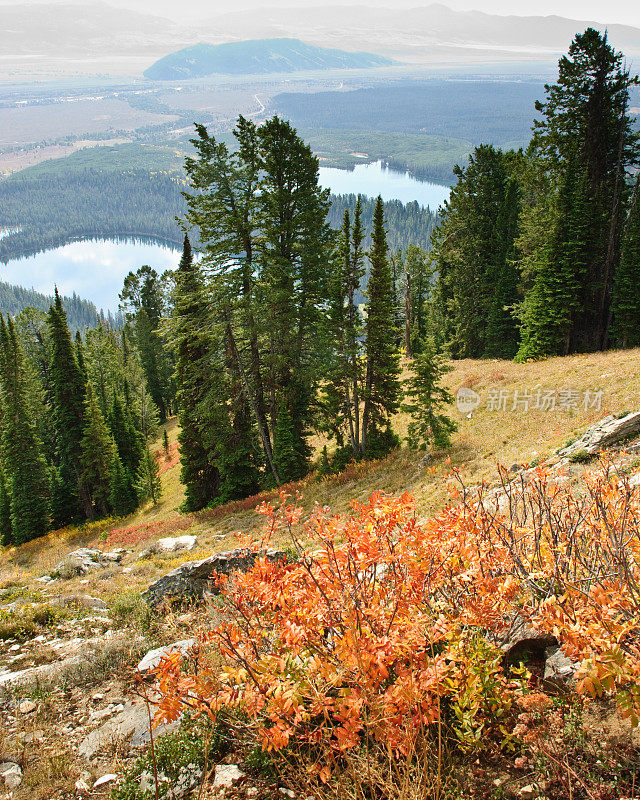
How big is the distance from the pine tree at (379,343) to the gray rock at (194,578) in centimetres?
1295

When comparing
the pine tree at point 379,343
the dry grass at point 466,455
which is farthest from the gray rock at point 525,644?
the pine tree at point 379,343

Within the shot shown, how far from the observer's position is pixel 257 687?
143 inches

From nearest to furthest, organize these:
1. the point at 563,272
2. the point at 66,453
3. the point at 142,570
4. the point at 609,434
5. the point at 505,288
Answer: the point at 609,434, the point at 142,570, the point at 563,272, the point at 505,288, the point at 66,453

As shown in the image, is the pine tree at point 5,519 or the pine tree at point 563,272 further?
the pine tree at point 5,519

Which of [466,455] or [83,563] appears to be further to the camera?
[466,455]

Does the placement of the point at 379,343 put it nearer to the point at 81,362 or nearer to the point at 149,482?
the point at 149,482

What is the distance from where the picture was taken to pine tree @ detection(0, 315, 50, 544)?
120ft

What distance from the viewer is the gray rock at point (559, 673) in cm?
409

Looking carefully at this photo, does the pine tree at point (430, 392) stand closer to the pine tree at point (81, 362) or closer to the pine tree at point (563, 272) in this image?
the pine tree at point (563, 272)

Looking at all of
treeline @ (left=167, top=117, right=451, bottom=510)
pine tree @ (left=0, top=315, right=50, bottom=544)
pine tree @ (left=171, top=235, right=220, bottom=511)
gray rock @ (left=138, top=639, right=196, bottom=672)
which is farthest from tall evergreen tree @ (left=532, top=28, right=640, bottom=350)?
pine tree @ (left=0, top=315, right=50, bottom=544)

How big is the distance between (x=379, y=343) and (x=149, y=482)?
25695mm

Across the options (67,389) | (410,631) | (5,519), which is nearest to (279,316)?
(410,631)

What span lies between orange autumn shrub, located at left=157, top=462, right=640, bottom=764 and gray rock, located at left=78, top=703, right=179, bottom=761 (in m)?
1.53

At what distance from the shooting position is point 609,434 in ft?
37.2
